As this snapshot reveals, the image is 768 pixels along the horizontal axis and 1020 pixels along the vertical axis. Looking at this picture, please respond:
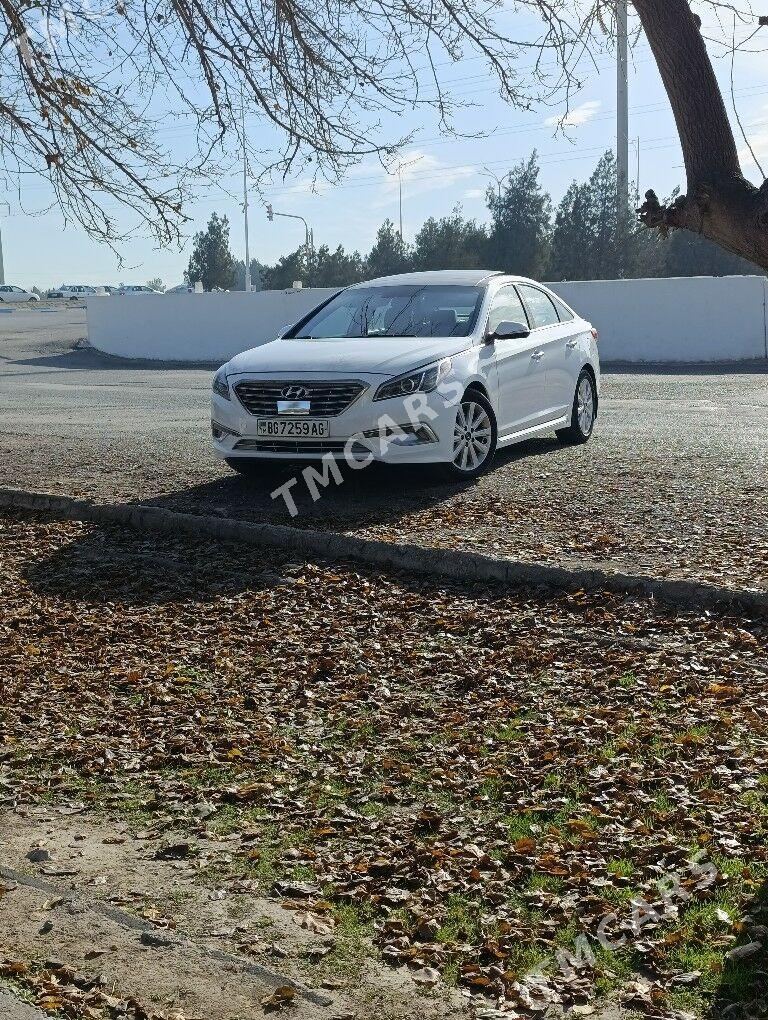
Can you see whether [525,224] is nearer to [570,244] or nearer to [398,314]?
[570,244]

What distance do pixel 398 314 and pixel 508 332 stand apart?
3.29ft

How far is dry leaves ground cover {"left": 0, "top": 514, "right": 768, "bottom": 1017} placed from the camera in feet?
11.8

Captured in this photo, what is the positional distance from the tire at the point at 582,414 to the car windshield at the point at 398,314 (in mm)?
1876

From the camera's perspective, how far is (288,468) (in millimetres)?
11297

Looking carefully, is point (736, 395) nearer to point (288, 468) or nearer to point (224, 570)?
point (288, 468)

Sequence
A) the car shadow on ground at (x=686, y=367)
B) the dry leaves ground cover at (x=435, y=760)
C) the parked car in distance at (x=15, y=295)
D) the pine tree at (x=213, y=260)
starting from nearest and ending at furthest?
the dry leaves ground cover at (x=435, y=760) → the car shadow on ground at (x=686, y=367) → the pine tree at (x=213, y=260) → the parked car in distance at (x=15, y=295)

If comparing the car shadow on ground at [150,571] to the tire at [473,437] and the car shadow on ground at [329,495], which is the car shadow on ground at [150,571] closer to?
the car shadow on ground at [329,495]

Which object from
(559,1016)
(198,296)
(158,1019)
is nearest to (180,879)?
(158,1019)

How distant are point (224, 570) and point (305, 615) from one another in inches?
46.0

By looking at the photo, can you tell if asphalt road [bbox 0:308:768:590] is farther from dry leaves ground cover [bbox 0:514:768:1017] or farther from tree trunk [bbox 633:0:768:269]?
tree trunk [bbox 633:0:768:269]

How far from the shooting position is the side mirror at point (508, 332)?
10.9 metres

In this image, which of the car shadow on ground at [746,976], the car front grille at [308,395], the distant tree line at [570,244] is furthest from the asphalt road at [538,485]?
the distant tree line at [570,244]

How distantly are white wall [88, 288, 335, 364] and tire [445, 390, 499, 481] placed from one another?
22.0 metres

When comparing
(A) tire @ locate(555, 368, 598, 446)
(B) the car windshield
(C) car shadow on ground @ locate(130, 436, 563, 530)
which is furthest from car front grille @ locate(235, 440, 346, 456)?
(A) tire @ locate(555, 368, 598, 446)
